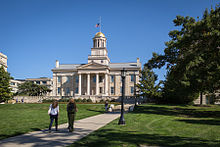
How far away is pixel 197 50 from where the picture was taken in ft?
61.6

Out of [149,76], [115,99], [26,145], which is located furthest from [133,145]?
[115,99]

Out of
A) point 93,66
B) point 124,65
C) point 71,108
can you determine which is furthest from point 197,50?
point 124,65

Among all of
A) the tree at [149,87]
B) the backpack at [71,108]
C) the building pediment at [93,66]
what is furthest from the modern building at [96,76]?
the backpack at [71,108]

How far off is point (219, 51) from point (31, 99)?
53116 mm

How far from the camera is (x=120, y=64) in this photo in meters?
69.1

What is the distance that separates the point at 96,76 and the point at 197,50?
153ft

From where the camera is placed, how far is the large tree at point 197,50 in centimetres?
1725

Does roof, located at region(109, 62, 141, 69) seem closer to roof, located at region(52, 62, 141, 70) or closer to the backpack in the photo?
roof, located at region(52, 62, 141, 70)

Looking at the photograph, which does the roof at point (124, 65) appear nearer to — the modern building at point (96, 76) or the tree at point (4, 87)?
the modern building at point (96, 76)

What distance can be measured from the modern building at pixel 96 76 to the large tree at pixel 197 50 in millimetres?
39620

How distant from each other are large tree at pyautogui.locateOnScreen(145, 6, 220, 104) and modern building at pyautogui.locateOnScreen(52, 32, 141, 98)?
39620 millimetres

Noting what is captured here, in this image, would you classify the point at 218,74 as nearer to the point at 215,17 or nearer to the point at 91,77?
the point at 215,17

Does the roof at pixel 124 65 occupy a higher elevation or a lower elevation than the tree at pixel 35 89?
higher

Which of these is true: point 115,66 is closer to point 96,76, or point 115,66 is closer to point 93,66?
point 96,76
